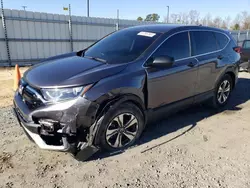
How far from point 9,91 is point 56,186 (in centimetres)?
463

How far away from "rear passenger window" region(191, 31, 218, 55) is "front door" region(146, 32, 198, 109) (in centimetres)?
17

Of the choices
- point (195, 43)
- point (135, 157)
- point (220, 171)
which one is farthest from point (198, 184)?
point (195, 43)

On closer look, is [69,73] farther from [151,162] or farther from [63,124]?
[151,162]

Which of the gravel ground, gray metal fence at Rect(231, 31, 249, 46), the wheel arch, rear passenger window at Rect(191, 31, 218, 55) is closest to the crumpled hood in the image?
the gravel ground

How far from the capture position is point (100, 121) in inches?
107

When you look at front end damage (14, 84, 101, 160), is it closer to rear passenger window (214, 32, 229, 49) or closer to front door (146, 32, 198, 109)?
front door (146, 32, 198, 109)

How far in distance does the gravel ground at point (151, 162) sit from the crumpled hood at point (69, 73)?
1037 mm

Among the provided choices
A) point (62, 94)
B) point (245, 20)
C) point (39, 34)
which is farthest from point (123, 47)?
point (245, 20)

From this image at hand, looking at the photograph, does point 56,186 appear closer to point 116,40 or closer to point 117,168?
point 117,168

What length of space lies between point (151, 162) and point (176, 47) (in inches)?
74.8

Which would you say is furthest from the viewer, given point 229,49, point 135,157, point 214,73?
point 229,49

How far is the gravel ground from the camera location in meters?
2.53

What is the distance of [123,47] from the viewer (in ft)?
11.7

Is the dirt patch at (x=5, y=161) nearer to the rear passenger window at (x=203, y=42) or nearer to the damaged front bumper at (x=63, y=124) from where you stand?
the damaged front bumper at (x=63, y=124)
